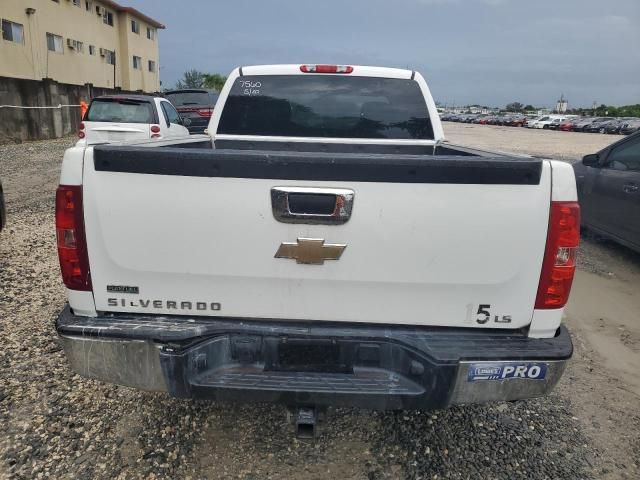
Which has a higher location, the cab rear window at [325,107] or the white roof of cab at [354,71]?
the white roof of cab at [354,71]

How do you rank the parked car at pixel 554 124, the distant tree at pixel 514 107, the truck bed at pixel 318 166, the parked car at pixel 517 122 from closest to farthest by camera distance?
the truck bed at pixel 318 166 → the parked car at pixel 554 124 → the parked car at pixel 517 122 → the distant tree at pixel 514 107

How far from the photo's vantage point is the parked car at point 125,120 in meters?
11.0

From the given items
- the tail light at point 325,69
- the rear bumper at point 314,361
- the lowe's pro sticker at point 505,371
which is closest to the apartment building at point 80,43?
the tail light at point 325,69

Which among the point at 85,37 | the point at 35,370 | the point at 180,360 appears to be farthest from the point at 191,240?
the point at 85,37

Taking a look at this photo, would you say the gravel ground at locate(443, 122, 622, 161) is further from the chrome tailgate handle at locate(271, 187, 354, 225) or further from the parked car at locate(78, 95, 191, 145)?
the chrome tailgate handle at locate(271, 187, 354, 225)

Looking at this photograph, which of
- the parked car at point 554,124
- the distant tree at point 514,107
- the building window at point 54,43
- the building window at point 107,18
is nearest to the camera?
the building window at point 54,43

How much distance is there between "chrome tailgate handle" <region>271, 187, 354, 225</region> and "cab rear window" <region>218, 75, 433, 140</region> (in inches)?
84.7

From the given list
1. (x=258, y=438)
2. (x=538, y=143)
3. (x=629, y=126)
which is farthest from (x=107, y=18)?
(x=629, y=126)

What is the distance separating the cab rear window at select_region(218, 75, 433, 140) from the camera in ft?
13.3

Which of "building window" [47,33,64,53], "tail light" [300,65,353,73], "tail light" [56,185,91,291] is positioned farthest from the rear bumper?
"building window" [47,33,64,53]

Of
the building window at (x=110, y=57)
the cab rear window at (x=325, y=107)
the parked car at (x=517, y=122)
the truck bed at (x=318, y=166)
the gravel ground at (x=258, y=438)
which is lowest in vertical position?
the gravel ground at (x=258, y=438)

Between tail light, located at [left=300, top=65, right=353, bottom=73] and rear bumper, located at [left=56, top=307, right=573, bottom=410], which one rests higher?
tail light, located at [left=300, top=65, right=353, bottom=73]

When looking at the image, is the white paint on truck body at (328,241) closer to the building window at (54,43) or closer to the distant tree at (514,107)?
the building window at (54,43)

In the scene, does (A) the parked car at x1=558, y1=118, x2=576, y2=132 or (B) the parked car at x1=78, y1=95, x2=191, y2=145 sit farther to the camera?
(A) the parked car at x1=558, y1=118, x2=576, y2=132
